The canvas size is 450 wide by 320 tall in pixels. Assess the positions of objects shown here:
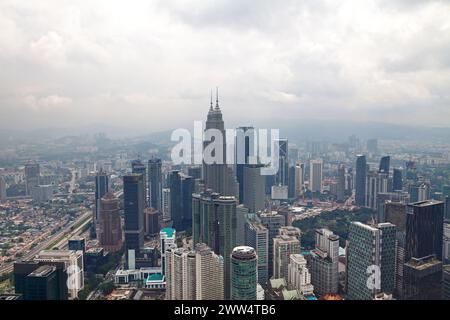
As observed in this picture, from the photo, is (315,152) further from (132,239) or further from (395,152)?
(132,239)

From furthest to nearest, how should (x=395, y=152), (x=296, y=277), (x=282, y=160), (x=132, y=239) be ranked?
(x=282, y=160) → (x=395, y=152) → (x=132, y=239) → (x=296, y=277)

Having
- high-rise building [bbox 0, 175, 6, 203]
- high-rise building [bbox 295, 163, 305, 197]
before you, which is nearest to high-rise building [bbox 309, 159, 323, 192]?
→ high-rise building [bbox 295, 163, 305, 197]

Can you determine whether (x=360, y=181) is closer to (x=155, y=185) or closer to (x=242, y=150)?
(x=242, y=150)

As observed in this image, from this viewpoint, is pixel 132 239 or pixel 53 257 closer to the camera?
pixel 53 257

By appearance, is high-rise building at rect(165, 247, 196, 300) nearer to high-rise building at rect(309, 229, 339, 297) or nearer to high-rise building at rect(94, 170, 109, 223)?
high-rise building at rect(309, 229, 339, 297)

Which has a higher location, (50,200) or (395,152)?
(395,152)

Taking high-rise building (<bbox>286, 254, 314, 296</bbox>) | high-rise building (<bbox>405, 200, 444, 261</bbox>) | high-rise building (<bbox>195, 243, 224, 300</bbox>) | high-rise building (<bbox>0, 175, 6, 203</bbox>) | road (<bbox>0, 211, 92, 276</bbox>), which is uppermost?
high-rise building (<bbox>0, 175, 6, 203</bbox>)

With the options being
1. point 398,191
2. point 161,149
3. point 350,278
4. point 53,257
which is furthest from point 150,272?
point 398,191
